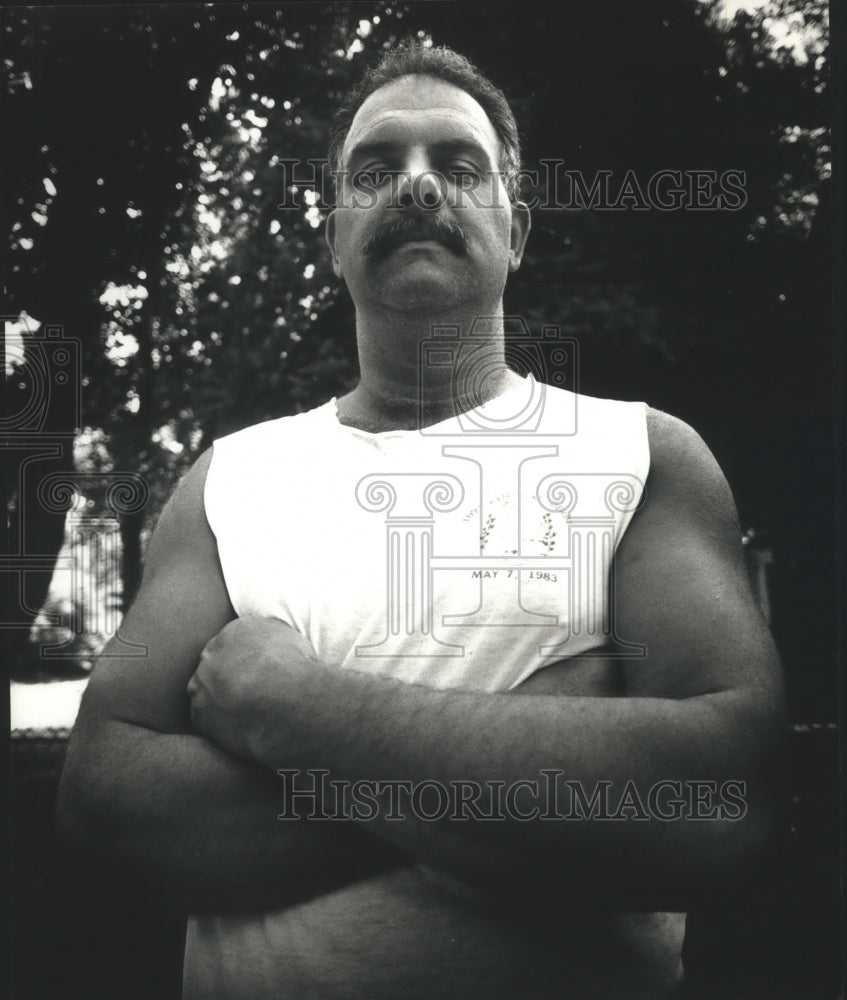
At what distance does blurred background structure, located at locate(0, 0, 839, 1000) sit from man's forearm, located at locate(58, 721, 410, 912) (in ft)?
1.37

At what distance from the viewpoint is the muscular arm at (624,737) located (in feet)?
6.53

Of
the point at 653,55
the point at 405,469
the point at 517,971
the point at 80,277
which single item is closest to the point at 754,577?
the point at 405,469

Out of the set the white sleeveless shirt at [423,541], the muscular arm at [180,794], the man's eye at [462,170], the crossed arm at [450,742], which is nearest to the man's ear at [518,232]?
the man's eye at [462,170]

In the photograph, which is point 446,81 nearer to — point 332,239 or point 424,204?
point 424,204

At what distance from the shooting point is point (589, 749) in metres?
1.99

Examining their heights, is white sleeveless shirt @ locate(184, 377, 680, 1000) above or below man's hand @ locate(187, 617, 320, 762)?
above

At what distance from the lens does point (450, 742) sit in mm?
1998

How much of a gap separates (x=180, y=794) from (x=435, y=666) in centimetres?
60

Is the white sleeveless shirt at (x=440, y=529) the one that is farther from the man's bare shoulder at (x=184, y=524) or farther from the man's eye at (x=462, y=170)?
the man's eye at (x=462, y=170)

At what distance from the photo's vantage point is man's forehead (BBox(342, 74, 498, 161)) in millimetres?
2500

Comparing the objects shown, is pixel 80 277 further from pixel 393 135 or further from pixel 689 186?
pixel 689 186

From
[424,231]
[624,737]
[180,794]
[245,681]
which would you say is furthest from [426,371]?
[180,794]

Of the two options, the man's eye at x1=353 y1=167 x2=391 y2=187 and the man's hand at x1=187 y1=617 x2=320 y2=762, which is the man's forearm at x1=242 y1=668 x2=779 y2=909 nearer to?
the man's hand at x1=187 y1=617 x2=320 y2=762

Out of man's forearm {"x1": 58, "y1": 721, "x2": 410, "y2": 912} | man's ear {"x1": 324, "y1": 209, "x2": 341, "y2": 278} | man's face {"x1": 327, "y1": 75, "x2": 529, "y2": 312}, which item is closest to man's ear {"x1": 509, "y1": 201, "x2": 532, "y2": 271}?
man's face {"x1": 327, "y1": 75, "x2": 529, "y2": 312}
